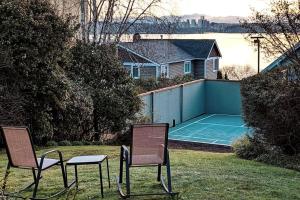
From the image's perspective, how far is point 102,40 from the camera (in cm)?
2608

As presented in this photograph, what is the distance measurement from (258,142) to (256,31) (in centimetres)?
312

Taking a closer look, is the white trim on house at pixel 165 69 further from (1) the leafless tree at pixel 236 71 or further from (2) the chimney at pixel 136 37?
(2) the chimney at pixel 136 37

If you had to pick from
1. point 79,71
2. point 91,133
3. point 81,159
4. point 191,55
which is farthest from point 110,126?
point 191,55

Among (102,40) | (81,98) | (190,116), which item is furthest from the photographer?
(190,116)

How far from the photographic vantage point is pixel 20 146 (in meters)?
6.21

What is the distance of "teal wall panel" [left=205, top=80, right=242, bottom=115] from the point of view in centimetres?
3422

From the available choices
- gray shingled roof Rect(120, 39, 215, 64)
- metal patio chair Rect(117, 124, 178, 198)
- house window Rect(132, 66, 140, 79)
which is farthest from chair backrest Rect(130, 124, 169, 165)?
house window Rect(132, 66, 140, 79)

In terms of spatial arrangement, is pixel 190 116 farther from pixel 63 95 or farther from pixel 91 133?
pixel 63 95

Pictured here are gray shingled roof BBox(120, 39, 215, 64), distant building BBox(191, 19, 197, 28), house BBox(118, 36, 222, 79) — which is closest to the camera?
distant building BBox(191, 19, 197, 28)

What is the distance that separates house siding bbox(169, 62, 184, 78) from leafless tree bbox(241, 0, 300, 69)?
28576 mm

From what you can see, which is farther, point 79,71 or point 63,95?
point 79,71

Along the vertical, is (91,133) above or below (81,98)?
below

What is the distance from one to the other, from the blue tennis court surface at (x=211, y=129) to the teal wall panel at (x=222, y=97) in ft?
1.87

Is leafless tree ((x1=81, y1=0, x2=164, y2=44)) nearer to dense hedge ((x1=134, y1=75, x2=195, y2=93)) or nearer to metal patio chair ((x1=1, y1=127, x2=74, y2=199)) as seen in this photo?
dense hedge ((x1=134, y1=75, x2=195, y2=93))
